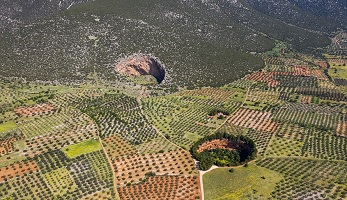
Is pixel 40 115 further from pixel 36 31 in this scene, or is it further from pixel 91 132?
pixel 36 31

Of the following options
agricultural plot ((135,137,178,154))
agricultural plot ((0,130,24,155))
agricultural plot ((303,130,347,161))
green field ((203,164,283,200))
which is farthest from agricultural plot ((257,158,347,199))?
agricultural plot ((0,130,24,155))

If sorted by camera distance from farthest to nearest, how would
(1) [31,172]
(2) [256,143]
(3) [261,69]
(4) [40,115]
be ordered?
(3) [261,69] → (4) [40,115] → (2) [256,143] → (1) [31,172]

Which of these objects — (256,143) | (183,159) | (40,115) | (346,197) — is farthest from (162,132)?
(346,197)

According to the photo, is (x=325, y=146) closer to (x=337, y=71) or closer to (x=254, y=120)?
(x=254, y=120)

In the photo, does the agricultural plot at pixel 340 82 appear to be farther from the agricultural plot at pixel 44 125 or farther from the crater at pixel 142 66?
the agricultural plot at pixel 44 125

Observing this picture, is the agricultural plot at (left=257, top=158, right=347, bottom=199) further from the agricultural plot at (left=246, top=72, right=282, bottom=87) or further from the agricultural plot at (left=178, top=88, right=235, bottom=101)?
the agricultural plot at (left=246, top=72, right=282, bottom=87)
